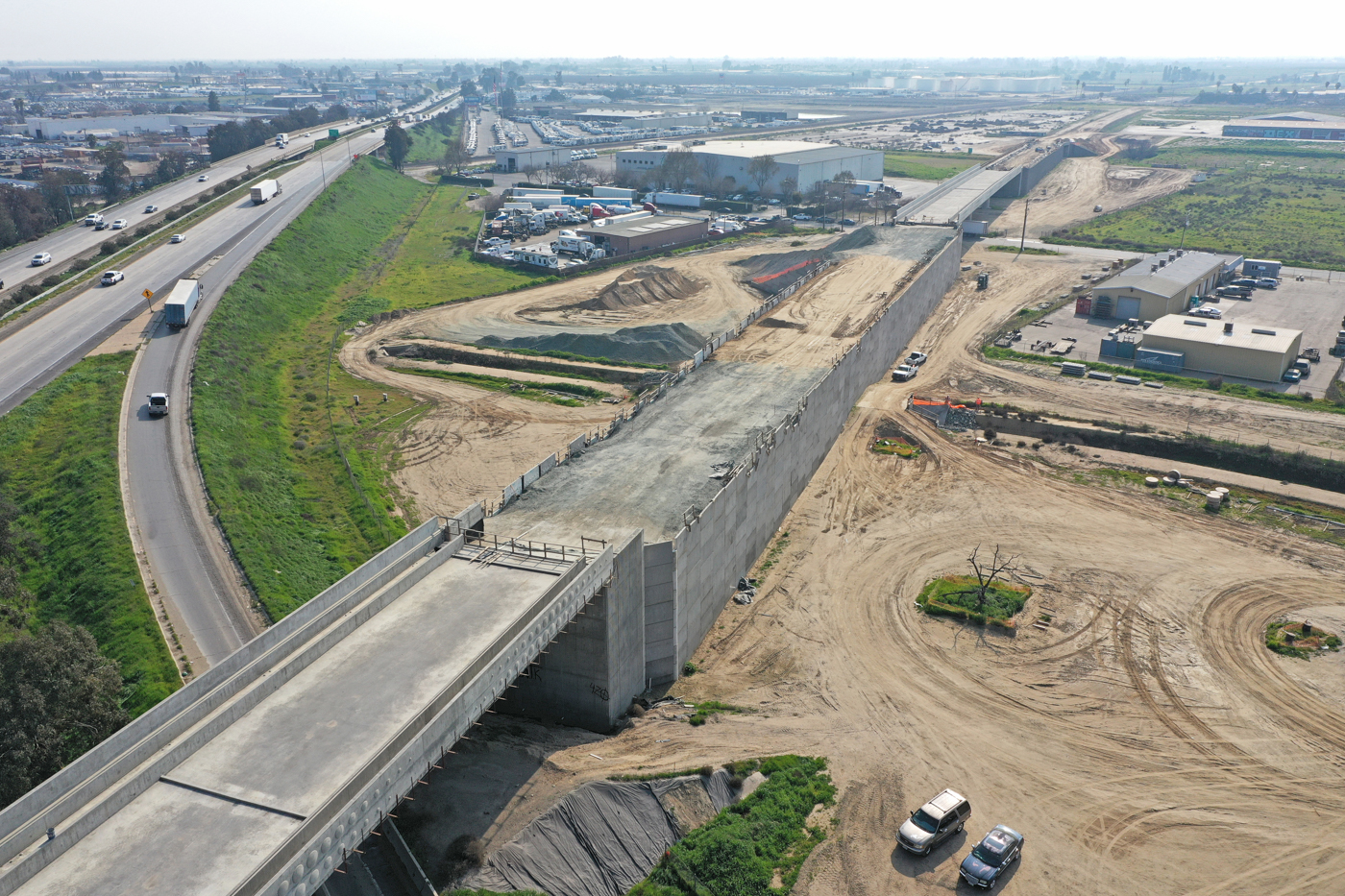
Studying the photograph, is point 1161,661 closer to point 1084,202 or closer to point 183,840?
point 183,840

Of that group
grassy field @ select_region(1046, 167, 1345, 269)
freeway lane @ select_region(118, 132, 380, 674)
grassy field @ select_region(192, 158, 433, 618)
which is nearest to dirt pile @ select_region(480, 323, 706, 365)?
grassy field @ select_region(192, 158, 433, 618)

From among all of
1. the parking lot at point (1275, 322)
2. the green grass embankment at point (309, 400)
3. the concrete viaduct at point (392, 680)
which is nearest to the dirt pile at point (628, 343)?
the green grass embankment at point (309, 400)

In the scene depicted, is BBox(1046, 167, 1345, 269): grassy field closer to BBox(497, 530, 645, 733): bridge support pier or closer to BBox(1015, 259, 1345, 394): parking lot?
BBox(1015, 259, 1345, 394): parking lot

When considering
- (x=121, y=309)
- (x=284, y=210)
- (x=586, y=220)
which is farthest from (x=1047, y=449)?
(x=284, y=210)

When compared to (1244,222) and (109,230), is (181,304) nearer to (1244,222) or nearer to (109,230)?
(109,230)

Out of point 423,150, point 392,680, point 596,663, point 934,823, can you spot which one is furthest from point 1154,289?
point 423,150

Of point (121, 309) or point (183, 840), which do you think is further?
point (121, 309)

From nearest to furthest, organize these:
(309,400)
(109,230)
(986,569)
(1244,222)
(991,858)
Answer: (991,858)
(986,569)
(309,400)
(109,230)
(1244,222)
